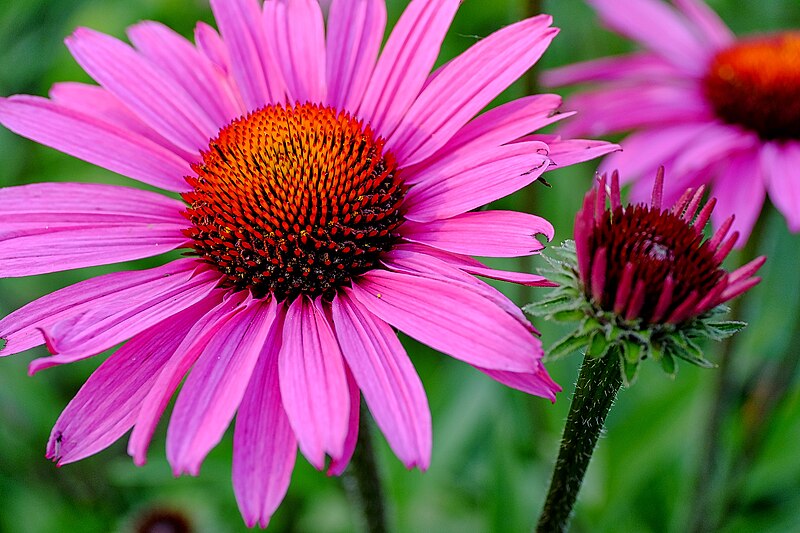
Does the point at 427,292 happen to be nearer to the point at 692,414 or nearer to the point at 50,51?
the point at 692,414

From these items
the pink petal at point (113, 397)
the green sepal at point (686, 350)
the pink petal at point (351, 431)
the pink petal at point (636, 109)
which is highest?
the pink petal at point (636, 109)

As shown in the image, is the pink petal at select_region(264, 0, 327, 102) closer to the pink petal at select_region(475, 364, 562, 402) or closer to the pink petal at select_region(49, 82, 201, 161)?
the pink petal at select_region(49, 82, 201, 161)

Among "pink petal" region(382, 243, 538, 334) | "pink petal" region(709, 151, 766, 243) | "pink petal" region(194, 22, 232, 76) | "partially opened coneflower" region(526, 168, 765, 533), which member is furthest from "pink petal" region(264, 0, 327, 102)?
"pink petal" region(709, 151, 766, 243)

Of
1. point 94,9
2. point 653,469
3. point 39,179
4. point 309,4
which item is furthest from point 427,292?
point 94,9

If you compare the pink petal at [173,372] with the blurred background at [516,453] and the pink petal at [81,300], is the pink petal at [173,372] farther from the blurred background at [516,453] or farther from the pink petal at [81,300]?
the blurred background at [516,453]

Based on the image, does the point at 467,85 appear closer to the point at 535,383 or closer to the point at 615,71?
the point at 535,383

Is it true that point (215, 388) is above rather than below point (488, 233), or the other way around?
below

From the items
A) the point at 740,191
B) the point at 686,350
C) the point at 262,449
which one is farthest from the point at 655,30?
the point at 262,449

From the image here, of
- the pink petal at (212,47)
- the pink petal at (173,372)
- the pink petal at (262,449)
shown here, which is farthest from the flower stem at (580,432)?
the pink petal at (212,47)
